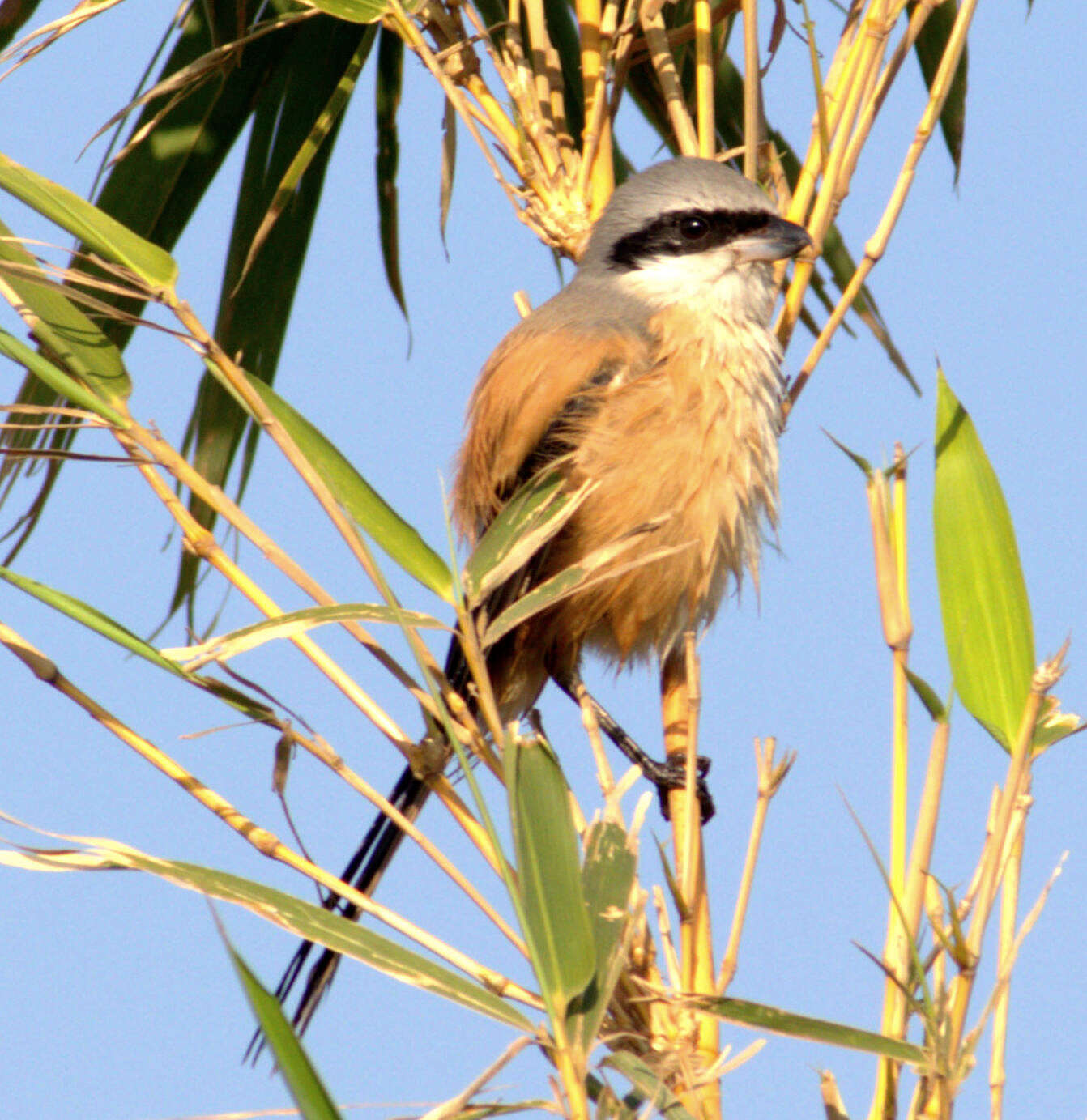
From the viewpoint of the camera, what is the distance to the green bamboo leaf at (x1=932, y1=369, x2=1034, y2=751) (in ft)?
4.54

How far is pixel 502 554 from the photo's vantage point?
148 cm

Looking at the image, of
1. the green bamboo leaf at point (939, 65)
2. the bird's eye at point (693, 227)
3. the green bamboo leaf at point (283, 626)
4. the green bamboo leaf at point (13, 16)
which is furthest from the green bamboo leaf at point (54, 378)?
the green bamboo leaf at point (939, 65)

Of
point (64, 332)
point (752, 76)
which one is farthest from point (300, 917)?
point (752, 76)

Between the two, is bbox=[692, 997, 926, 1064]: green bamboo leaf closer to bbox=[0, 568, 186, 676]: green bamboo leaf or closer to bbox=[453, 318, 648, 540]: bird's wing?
bbox=[0, 568, 186, 676]: green bamboo leaf

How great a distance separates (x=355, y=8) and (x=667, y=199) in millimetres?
626

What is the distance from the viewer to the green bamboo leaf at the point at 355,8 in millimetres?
1873

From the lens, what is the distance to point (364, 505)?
1.48 metres

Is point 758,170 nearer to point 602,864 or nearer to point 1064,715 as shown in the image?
point 1064,715

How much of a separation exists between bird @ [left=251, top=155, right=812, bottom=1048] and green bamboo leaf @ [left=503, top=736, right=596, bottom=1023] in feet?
2.63

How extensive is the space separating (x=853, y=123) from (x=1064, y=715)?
840mm

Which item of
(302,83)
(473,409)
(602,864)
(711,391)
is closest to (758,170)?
(711,391)

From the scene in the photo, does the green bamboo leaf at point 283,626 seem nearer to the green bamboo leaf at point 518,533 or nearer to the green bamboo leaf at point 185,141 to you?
the green bamboo leaf at point 518,533

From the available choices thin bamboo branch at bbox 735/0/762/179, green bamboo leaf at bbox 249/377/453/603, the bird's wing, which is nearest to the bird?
the bird's wing

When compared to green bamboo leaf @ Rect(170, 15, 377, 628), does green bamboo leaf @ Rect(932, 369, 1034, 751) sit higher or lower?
lower
